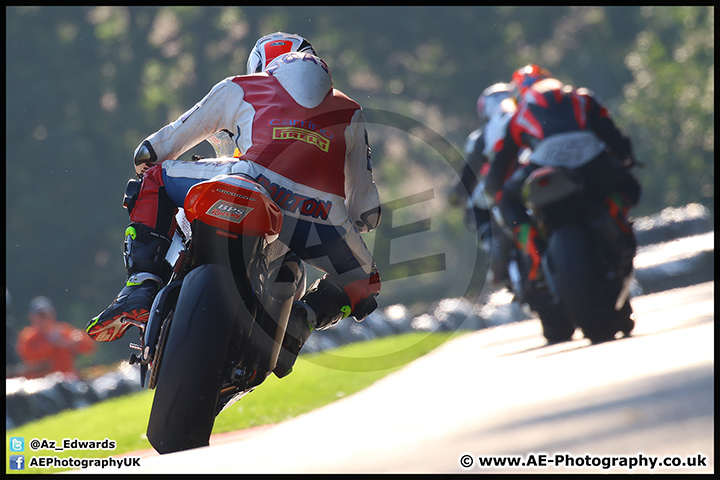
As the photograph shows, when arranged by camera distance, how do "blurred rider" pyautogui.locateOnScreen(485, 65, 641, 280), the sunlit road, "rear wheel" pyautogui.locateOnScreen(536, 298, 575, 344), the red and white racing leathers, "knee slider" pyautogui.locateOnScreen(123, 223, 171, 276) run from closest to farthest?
the sunlit road → the red and white racing leathers → "knee slider" pyautogui.locateOnScreen(123, 223, 171, 276) → "blurred rider" pyautogui.locateOnScreen(485, 65, 641, 280) → "rear wheel" pyautogui.locateOnScreen(536, 298, 575, 344)

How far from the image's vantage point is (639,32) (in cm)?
2559

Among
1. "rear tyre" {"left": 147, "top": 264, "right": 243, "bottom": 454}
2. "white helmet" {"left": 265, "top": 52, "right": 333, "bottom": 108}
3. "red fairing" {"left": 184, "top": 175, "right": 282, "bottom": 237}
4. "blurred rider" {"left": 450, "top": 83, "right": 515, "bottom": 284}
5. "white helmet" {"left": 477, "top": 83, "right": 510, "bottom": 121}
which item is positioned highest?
"white helmet" {"left": 477, "top": 83, "right": 510, "bottom": 121}

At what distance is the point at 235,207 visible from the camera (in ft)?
7.67

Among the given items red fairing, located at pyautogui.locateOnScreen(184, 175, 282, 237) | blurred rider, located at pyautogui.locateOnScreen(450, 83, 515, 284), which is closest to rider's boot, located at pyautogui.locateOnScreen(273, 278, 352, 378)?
red fairing, located at pyautogui.locateOnScreen(184, 175, 282, 237)

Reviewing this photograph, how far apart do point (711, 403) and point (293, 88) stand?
1.58 metres

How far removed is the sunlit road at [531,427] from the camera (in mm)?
1584

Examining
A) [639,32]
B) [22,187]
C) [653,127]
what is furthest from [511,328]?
[639,32]

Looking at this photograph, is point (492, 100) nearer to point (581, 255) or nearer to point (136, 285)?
point (581, 255)

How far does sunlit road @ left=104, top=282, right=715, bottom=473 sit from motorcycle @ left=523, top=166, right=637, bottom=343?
132 centimetres

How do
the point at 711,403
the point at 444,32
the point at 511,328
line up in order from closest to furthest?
the point at 711,403, the point at 511,328, the point at 444,32

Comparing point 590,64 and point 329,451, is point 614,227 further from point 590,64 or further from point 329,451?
point 590,64

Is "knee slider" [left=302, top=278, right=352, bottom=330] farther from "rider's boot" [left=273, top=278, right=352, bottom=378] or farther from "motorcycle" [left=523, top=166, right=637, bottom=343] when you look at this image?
"motorcycle" [left=523, top=166, right=637, bottom=343]

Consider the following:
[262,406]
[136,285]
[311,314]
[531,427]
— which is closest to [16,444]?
[136,285]

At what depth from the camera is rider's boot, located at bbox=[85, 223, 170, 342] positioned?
Result: 259cm
